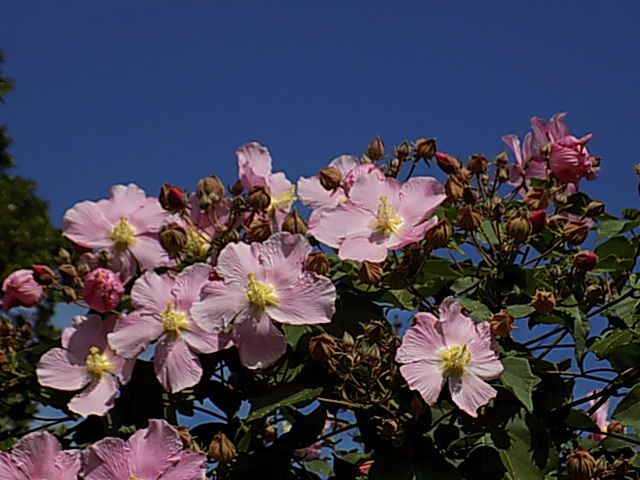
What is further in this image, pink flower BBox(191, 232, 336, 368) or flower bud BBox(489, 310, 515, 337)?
pink flower BBox(191, 232, 336, 368)

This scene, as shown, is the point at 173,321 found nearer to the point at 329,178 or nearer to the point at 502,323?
the point at 329,178

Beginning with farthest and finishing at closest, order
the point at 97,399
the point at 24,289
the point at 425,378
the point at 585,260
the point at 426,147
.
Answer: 1. the point at 24,289
2. the point at 426,147
3. the point at 97,399
4. the point at 585,260
5. the point at 425,378

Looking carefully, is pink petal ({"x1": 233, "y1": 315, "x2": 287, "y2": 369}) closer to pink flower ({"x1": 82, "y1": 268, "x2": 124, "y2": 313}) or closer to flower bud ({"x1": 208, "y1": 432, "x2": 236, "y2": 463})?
flower bud ({"x1": 208, "y1": 432, "x2": 236, "y2": 463})

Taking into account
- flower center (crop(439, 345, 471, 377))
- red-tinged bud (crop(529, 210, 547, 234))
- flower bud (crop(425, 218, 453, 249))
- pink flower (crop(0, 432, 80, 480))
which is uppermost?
red-tinged bud (crop(529, 210, 547, 234))

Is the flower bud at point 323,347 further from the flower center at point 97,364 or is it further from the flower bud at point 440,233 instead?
the flower center at point 97,364

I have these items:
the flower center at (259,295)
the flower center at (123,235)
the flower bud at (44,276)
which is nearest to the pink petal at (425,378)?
the flower center at (259,295)

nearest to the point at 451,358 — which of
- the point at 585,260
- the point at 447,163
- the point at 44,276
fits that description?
the point at 585,260

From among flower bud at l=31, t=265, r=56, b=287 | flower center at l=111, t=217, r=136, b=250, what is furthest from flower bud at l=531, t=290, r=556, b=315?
flower bud at l=31, t=265, r=56, b=287
